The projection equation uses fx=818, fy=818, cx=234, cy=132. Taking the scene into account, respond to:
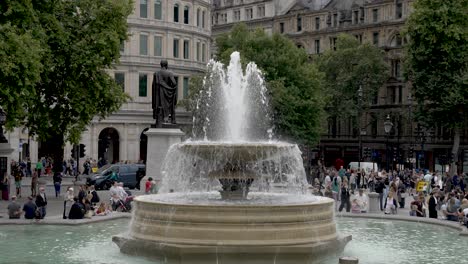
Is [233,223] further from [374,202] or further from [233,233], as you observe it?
[374,202]

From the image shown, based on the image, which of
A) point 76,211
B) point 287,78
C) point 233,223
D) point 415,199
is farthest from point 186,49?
point 233,223

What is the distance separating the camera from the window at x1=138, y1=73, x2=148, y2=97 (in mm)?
66688

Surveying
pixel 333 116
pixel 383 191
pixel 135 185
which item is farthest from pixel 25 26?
pixel 333 116

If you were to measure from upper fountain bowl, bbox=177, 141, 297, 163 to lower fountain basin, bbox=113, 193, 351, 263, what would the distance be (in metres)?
1.72

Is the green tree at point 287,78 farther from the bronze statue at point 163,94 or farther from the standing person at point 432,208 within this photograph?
the standing person at point 432,208

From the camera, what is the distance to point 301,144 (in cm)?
5941

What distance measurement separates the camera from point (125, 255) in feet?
62.9

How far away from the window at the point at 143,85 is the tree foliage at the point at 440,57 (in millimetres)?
21247

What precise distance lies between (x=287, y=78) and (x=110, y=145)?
1756 centimetres

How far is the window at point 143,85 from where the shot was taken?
6669 centimetres

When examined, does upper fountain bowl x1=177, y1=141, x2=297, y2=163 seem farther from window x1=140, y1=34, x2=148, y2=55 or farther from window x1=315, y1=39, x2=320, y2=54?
window x1=315, y1=39, x2=320, y2=54

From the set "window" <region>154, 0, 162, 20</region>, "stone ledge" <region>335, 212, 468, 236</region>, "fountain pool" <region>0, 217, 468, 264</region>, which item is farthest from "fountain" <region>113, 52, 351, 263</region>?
"window" <region>154, 0, 162, 20</region>

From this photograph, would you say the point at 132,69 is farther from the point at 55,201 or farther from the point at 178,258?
the point at 178,258

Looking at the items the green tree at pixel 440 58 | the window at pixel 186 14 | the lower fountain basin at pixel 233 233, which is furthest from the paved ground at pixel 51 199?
the green tree at pixel 440 58
